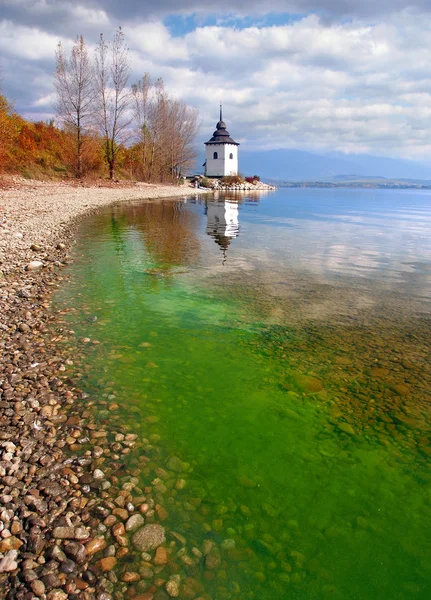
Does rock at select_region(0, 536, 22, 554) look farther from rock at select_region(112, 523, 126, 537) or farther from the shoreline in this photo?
rock at select_region(112, 523, 126, 537)

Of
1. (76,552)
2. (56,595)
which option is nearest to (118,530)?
(76,552)

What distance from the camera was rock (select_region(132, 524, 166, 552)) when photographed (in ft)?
11.1

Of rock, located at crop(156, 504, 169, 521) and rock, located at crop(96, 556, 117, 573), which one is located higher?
rock, located at crop(96, 556, 117, 573)

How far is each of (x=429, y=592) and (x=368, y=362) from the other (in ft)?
13.6

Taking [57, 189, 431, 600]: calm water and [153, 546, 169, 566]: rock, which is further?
[57, 189, 431, 600]: calm water

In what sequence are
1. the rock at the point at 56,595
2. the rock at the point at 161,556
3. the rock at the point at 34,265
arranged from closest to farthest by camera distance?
the rock at the point at 56,595
the rock at the point at 161,556
the rock at the point at 34,265

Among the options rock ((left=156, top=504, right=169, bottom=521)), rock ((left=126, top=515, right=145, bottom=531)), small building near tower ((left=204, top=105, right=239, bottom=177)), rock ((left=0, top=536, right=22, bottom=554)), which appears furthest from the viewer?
small building near tower ((left=204, top=105, right=239, bottom=177))

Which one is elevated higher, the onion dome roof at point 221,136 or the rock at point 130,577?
the onion dome roof at point 221,136

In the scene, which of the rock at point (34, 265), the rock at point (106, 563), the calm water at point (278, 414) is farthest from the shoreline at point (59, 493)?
the rock at point (34, 265)

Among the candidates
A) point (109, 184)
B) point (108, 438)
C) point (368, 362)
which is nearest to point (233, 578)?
point (108, 438)

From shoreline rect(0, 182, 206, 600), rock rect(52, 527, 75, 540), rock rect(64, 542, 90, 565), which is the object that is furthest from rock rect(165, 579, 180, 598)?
rock rect(52, 527, 75, 540)

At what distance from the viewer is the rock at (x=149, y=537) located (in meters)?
3.37

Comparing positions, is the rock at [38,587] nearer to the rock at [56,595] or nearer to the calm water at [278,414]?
the rock at [56,595]

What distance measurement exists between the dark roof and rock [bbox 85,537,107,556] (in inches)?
4320
